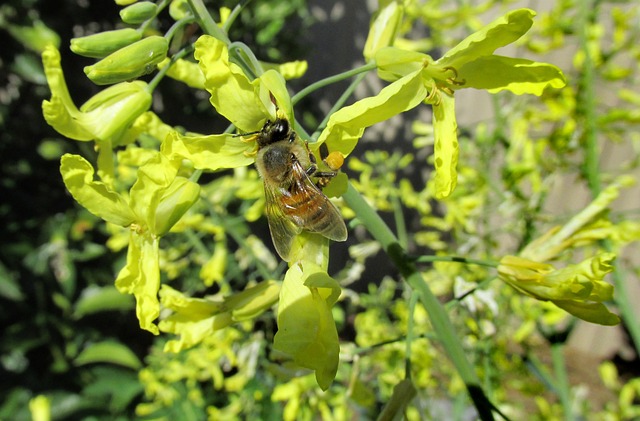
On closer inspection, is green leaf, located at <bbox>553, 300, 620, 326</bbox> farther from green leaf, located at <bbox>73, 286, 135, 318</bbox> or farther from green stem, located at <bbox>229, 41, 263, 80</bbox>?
green leaf, located at <bbox>73, 286, 135, 318</bbox>

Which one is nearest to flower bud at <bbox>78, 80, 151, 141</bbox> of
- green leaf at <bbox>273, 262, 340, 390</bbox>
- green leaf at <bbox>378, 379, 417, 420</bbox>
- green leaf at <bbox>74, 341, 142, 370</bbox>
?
green leaf at <bbox>273, 262, 340, 390</bbox>

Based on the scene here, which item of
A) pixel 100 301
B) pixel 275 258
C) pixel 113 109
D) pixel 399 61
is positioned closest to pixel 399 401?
pixel 399 61

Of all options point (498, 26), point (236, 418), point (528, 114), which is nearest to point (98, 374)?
point (236, 418)

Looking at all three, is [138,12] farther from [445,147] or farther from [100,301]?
[100,301]

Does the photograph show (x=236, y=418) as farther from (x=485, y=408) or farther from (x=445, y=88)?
(x=445, y=88)

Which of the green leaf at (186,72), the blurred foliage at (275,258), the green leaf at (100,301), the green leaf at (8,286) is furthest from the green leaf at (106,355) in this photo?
the green leaf at (186,72)
